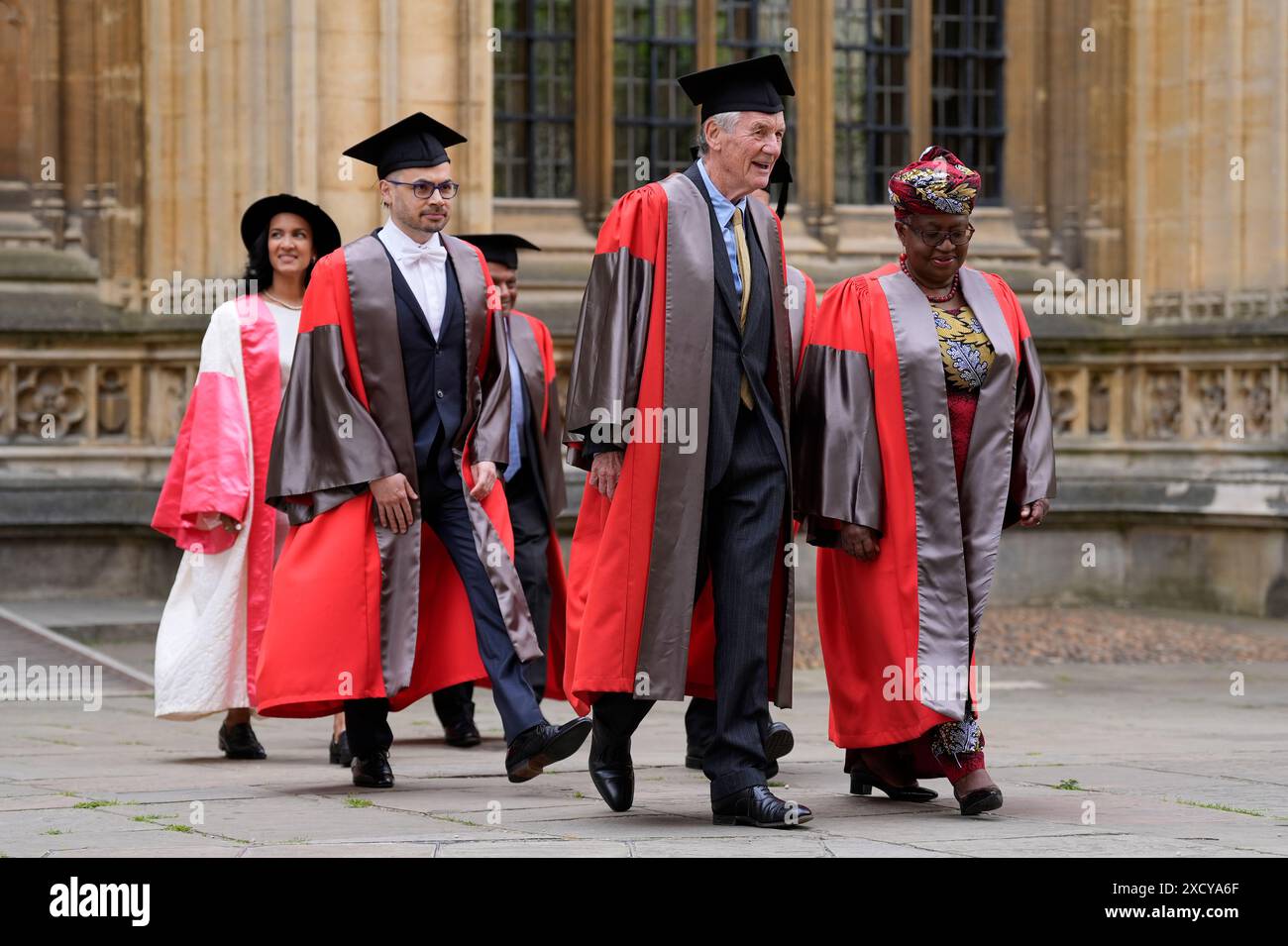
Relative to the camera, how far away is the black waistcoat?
23.0ft

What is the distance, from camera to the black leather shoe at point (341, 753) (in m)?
7.91

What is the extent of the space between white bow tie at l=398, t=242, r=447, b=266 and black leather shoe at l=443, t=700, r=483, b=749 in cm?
223

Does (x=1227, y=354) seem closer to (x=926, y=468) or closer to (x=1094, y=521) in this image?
(x=1094, y=521)

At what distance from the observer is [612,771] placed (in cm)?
636

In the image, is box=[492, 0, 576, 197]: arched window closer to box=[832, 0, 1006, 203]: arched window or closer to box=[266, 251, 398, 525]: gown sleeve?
box=[832, 0, 1006, 203]: arched window

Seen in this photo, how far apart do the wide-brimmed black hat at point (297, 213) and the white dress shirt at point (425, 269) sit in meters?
1.02

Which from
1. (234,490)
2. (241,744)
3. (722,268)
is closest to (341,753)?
(241,744)

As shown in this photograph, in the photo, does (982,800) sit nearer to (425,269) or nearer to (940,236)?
(940,236)

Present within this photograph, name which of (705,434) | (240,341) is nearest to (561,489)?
(240,341)

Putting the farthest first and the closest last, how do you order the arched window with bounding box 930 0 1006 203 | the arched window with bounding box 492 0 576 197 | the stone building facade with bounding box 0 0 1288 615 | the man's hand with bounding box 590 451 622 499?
1. the arched window with bounding box 930 0 1006 203
2. the arched window with bounding box 492 0 576 197
3. the stone building facade with bounding box 0 0 1288 615
4. the man's hand with bounding box 590 451 622 499

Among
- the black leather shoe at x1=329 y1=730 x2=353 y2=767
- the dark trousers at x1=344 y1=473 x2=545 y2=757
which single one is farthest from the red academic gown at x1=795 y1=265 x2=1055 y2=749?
the black leather shoe at x1=329 y1=730 x2=353 y2=767

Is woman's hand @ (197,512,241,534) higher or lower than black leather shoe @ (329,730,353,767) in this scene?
higher

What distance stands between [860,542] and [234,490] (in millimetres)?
2607

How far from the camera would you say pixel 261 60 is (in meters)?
13.2
